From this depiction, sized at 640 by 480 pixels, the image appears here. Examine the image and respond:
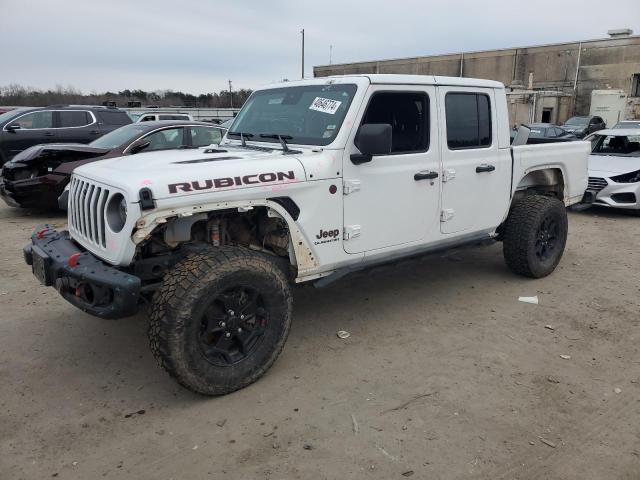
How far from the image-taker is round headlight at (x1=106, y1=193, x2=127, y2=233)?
10.2 ft

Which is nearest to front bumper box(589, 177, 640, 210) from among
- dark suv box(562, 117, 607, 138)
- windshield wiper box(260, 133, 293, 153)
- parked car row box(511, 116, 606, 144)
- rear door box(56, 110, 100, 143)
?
windshield wiper box(260, 133, 293, 153)

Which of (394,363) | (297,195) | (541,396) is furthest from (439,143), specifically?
(541,396)

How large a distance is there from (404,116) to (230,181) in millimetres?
1735

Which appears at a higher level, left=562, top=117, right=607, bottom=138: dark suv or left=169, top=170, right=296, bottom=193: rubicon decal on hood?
left=562, top=117, right=607, bottom=138: dark suv

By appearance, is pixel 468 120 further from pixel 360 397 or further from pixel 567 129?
pixel 567 129

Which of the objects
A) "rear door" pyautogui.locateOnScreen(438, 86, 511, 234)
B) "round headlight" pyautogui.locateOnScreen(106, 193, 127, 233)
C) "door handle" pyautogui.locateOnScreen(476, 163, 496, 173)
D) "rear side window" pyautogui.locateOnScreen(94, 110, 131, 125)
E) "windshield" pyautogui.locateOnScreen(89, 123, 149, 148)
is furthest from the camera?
"rear side window" pyautogui.locateOnScreen(94, 110, 131, 125)

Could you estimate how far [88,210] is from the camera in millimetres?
3373

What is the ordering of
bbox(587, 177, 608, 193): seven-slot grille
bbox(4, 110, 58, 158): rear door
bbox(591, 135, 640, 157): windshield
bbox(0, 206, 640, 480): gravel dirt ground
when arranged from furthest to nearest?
bbox(4, 110, 58, 158): rear door
bbox(591, 135, 640, 157): windshield
bbox(587, 177, 608, 193): seven-slot grille
bbox(0, 206, 640, 480): gravel dirt ground

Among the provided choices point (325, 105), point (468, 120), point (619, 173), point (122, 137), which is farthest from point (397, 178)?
point (619, 173)

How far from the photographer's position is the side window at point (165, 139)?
8172 millimetres

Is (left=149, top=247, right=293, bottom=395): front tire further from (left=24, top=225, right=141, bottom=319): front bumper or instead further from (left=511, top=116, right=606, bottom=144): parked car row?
(left=511, top=116, right=606, bottom=144): parked car row

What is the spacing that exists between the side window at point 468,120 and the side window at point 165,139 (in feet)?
16.8

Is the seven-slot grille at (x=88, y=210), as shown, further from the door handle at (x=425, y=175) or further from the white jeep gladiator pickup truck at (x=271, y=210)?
the door handle at (x=425, y=175)

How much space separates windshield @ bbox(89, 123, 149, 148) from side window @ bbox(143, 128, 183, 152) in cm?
24
